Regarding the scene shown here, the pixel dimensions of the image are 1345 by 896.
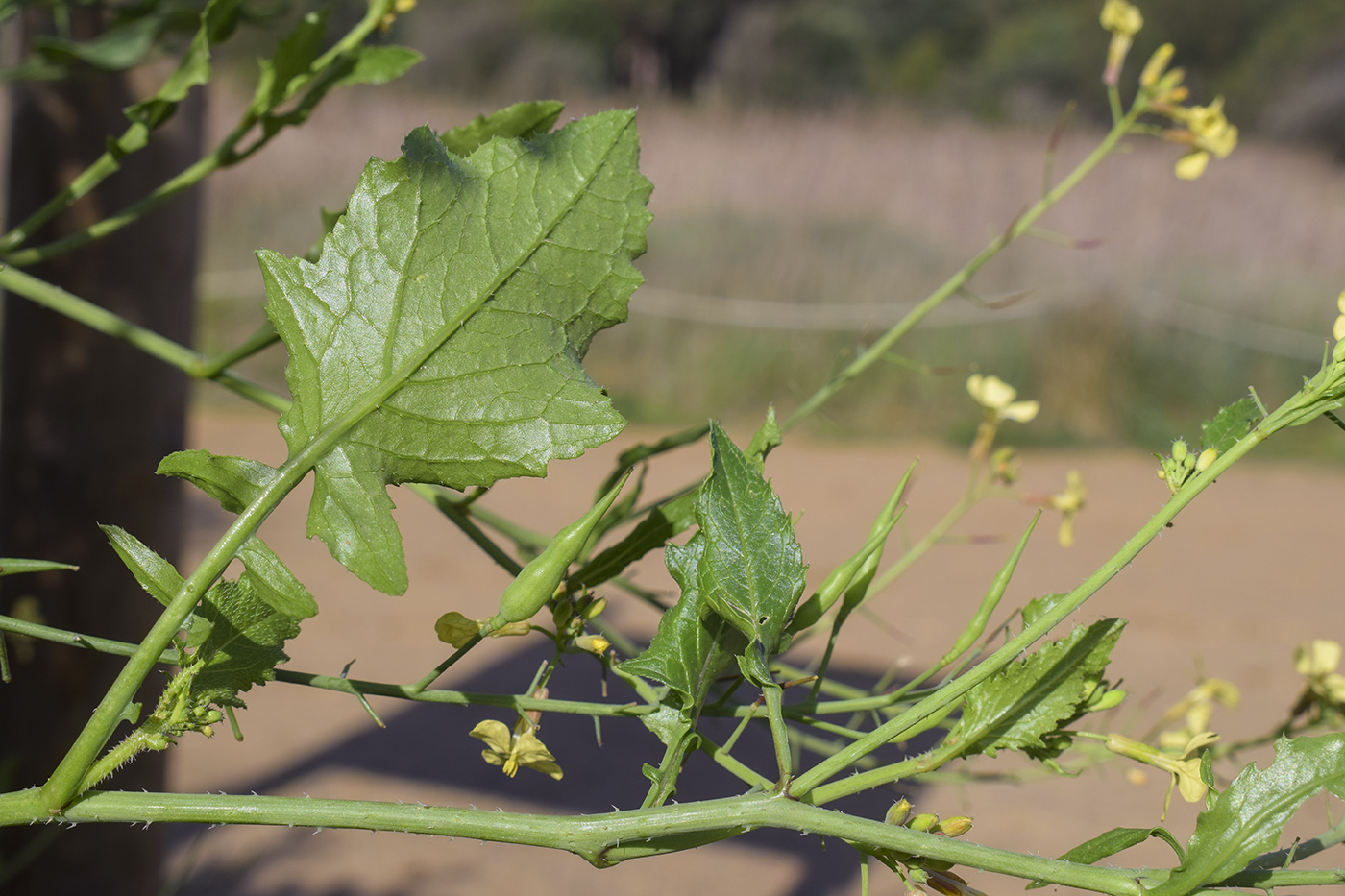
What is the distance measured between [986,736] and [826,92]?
975cm

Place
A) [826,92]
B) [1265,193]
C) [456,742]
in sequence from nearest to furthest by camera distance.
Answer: [456,742] → [1265,193] → [826,92]

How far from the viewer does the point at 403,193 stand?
187mm

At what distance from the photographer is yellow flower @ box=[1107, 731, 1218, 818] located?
20 cm

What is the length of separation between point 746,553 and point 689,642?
0.07 feet

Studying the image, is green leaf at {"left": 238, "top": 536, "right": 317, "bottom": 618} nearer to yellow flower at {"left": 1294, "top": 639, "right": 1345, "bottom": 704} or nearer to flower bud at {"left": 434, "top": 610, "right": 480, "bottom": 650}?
flower bud at {"left": 434, "top": 610, "right": 480, "bottom": 650}

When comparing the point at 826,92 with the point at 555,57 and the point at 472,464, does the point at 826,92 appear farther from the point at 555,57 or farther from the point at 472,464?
the point at 472,464

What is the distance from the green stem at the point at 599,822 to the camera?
15 centimetres

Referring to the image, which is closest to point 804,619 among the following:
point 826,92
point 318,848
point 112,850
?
point 112,850

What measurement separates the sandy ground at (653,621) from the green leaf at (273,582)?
555 millimetres

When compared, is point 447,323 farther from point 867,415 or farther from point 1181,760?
point 867,415

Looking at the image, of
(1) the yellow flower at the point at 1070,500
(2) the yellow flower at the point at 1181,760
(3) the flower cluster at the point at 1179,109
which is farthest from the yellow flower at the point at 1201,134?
(2) the yellow flower at the point at 1181,760

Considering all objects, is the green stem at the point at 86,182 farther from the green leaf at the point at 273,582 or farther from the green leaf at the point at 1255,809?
the green leaf at the point at 1255,809

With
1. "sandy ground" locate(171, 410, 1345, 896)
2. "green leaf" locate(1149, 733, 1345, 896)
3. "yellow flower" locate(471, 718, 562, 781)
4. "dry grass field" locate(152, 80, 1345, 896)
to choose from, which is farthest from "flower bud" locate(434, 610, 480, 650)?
"sandy ground" locate(171, 410, 1345, 896)

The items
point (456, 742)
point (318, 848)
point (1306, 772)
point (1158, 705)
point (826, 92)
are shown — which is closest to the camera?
point (1306, 772)
